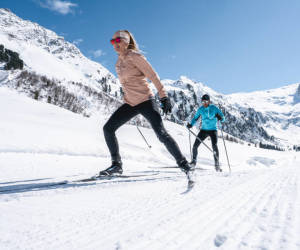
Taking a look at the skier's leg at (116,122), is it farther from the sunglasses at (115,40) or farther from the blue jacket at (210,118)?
the blue jacket at (210,118)

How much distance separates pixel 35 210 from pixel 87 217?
444 millimetres

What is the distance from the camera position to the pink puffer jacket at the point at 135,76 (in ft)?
9.36

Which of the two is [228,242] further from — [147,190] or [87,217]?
[147,190]

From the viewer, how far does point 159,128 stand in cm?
280

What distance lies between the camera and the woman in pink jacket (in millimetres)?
2771

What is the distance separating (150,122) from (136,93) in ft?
1.55

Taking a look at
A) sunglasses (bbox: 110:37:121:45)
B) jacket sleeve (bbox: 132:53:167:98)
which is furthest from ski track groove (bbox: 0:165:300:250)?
sunglasses (bbox: 110:37:121:45)

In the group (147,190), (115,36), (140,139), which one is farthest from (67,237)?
(140,139)

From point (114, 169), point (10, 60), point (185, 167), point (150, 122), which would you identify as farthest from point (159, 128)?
point (10, 60)

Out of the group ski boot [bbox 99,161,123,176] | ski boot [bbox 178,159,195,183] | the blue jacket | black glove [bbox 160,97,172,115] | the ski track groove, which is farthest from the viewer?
the blue jacket

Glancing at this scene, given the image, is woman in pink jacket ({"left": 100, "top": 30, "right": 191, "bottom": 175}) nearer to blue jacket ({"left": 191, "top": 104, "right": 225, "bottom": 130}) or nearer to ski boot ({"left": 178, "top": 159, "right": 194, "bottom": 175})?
ski boot ({"left": 178, "top": 159, "right": 194, "bottom": 175})

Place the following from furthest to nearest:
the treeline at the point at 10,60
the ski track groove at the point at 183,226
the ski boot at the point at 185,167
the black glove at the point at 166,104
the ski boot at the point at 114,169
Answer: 1. the treeline at the point at 10,60
2. the ski boot at the point at 114,169
3. the black glove at the point at 166,104
4. the ski boot at the point at 185,167
5. the ski track groove at the point at 183,226

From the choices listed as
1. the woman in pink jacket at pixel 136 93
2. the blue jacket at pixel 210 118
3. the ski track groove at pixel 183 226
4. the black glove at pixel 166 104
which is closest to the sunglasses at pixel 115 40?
the woman in pink jacket at pixel 136 93

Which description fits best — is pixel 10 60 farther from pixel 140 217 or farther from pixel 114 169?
pixel 140 217
